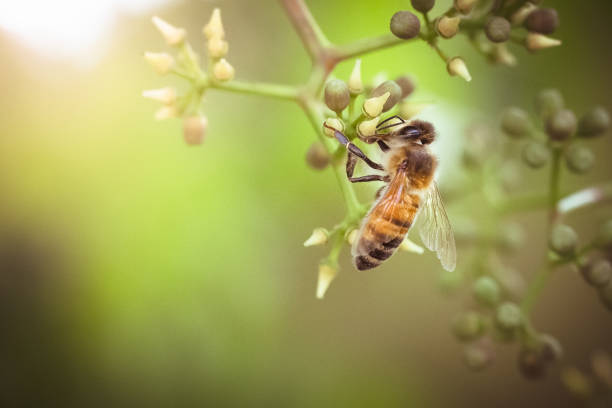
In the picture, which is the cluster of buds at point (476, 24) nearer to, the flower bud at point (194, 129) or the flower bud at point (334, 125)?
the flower bud at point (334, 125)

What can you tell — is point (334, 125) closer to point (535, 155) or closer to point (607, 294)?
point (535, 155)

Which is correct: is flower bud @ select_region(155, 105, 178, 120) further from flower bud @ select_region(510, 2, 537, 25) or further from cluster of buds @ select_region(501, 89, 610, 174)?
cluster of buds @ select_region(501, 89, 610, 174)

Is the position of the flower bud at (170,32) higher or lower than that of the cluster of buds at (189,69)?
higher

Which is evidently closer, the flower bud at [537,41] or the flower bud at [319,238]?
the flower bud at [319,238]

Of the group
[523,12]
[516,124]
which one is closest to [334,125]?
[523,12]

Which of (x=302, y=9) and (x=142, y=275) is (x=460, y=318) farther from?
(x=142, y=275)

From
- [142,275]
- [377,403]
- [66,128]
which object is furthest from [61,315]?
[377,403]

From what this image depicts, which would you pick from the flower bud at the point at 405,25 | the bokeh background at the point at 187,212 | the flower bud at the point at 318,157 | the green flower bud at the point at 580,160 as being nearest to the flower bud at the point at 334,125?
the flower bud at the point at 318,157
